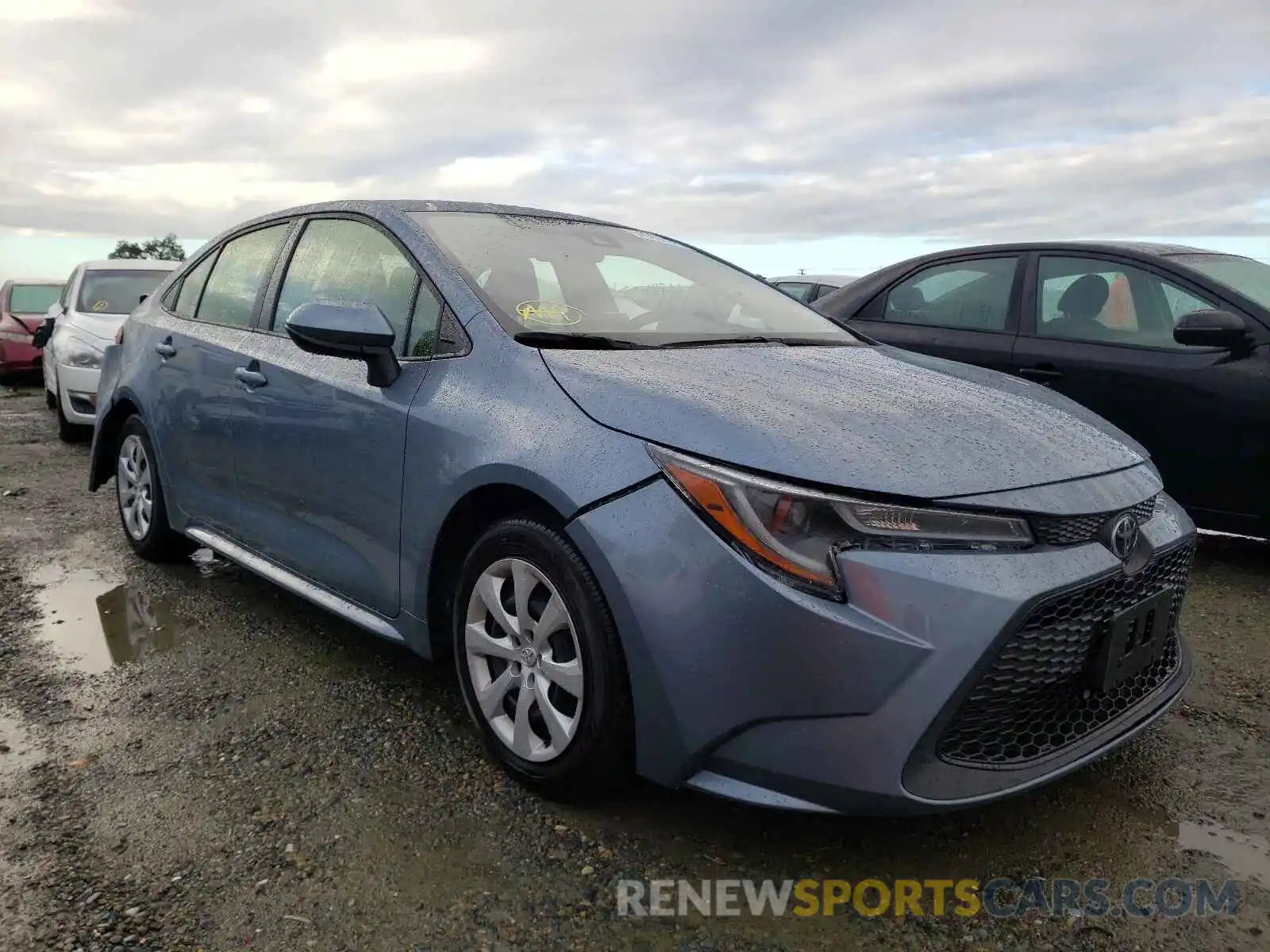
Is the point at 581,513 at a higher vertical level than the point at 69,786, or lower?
higher

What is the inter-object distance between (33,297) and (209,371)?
11.4 meters

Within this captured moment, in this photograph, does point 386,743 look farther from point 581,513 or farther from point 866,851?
point 866,851

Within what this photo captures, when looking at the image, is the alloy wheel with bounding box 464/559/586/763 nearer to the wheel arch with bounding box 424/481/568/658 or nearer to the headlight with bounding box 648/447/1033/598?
the wheel arch with bounding box 424/481/568/658

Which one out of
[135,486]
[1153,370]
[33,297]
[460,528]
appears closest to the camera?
[460,528]

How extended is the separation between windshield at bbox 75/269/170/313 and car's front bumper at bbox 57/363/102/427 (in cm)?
79

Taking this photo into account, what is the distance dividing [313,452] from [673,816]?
1.52 metres

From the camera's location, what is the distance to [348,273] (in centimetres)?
318

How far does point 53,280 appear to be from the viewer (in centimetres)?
1325

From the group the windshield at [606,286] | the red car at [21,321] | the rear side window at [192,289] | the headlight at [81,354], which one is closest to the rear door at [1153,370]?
the windshield at [606,286]

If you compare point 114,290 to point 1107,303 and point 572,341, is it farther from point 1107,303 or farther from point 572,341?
point 1107,303

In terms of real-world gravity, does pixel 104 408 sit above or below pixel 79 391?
above

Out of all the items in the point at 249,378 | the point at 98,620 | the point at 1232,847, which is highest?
the point at 249,378

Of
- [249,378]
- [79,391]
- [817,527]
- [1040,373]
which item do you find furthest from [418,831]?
[79,391]

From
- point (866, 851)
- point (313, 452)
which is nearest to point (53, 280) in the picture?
point (313, 452)
